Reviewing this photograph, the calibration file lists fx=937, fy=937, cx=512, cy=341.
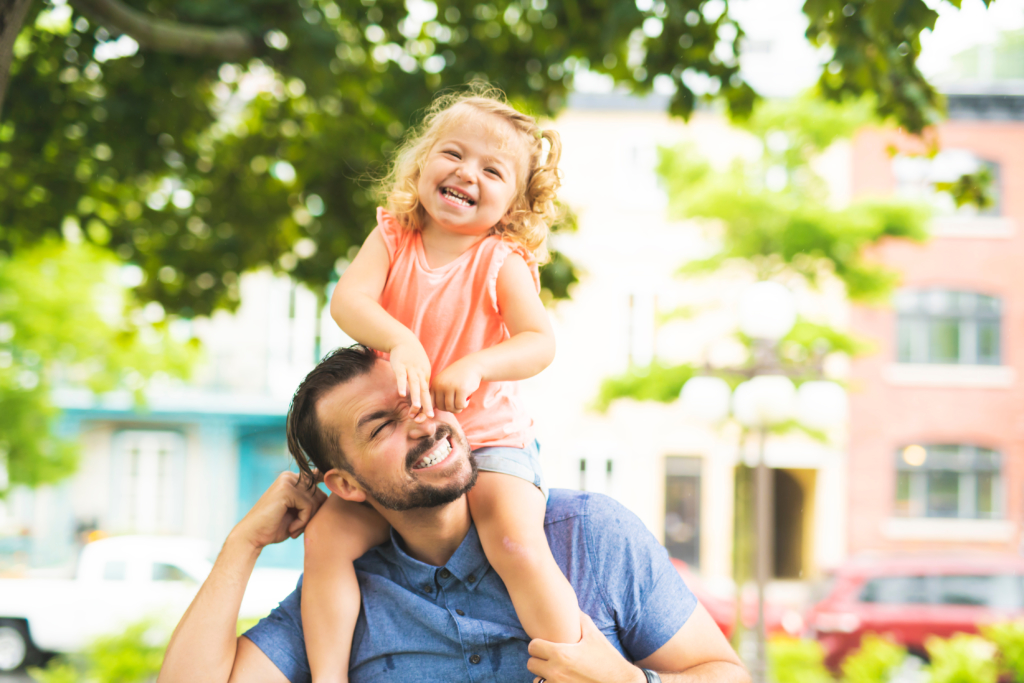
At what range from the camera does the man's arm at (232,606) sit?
62.9 inches

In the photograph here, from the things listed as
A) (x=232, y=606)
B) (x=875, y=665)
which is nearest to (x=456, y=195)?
(x=232, y=606)

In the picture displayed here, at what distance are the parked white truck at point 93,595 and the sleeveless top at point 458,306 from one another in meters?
7.74

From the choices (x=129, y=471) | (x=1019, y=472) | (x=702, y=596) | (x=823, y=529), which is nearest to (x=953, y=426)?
(x=1019, y=472)

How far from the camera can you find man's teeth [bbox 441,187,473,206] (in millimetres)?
1473

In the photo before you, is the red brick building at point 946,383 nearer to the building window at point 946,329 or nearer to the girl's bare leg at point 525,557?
the building window at point 946,329

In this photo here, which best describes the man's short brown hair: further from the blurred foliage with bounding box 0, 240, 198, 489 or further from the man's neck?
the blurred foliage with bounding box 0, 240, 198, 489

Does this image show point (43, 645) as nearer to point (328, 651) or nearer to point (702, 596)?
point (702, 596)

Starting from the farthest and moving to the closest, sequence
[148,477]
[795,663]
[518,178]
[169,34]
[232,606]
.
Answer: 1. [148,477]
2. [795,663]
3. [169,34]
4. [232,606]
5. [518,178]

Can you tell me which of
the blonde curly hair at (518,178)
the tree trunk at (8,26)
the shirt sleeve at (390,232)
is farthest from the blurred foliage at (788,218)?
the tree trunk at (8,26)

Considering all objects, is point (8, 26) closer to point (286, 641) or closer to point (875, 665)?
point (286, 641)

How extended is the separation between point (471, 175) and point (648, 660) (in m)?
0.87

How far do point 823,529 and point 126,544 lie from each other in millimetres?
9836

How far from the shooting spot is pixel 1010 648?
19.9 ft

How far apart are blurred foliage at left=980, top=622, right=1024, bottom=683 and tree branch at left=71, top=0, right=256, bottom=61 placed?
18.9 feet
